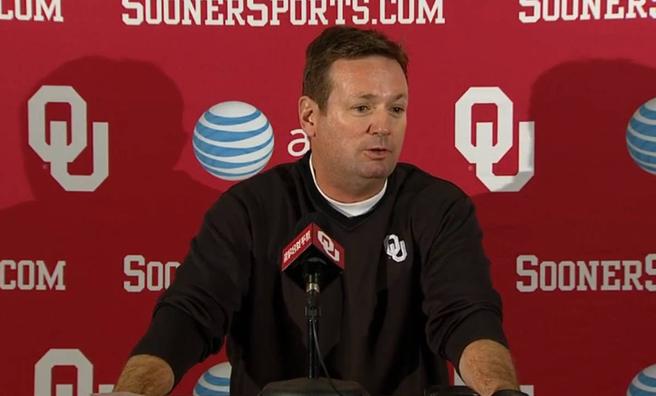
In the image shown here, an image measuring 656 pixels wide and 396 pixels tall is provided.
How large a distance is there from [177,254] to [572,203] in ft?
3.30

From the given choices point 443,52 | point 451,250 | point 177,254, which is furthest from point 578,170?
point 177,254

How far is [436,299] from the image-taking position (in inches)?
72.9

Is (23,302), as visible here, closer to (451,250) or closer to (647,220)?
(451,250)

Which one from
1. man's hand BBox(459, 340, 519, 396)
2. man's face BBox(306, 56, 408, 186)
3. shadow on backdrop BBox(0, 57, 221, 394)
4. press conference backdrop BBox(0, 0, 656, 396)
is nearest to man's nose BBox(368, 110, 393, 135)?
man's face BBox(306, 56, 408, 186)

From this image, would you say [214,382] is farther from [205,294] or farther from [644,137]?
[644,137]

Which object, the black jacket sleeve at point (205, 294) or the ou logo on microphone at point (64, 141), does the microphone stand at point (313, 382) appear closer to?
the black jacket sleeve at point (205, 294)

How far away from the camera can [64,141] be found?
2.47 m

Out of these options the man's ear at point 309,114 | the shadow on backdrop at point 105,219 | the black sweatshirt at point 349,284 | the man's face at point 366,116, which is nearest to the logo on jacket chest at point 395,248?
the black sweatshirt at point 349,284

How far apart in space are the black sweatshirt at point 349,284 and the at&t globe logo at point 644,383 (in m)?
0.74

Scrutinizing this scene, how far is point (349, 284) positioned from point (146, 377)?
0.52 metres

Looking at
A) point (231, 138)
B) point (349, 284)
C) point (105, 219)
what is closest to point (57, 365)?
point (105, 219)

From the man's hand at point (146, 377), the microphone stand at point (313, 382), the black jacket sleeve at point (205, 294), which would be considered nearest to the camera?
the microphone stand at point (313, 382)

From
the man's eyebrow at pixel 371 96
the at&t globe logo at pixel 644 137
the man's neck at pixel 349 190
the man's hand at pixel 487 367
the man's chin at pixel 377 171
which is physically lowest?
the man's hand at pixel 487 367

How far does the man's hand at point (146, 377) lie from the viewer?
1.53 m
